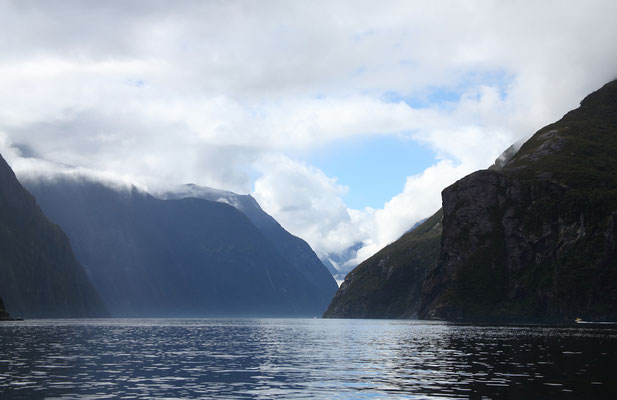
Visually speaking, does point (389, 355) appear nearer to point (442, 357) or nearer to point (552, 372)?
point (442, 357)

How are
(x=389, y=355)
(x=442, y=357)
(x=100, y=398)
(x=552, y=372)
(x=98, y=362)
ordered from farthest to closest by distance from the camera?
A: (x=389, y=355) < (x=442, y=357) < (x=98, y=362) < (x=552, y=372) < (x=100, y=398)

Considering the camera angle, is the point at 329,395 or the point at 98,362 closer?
the point at 329,395

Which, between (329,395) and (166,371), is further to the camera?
(166,371)

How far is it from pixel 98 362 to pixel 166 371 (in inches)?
493

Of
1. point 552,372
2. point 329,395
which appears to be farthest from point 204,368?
point 552,372

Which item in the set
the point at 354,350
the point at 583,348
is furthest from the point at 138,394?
the point at 583,348

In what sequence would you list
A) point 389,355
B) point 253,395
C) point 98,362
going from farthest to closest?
point 389,355, point 98,362, point 253,395

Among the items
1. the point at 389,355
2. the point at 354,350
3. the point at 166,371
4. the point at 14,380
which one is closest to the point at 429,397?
the point at 166,371

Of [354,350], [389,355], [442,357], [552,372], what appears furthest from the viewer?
[354,350]

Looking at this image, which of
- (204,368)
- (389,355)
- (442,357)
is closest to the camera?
(204,368)

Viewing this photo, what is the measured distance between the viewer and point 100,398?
4119 cm

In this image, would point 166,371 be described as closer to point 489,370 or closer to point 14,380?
point 14,380

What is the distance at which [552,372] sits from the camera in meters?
56.2

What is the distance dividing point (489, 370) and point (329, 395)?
22.2 meters
